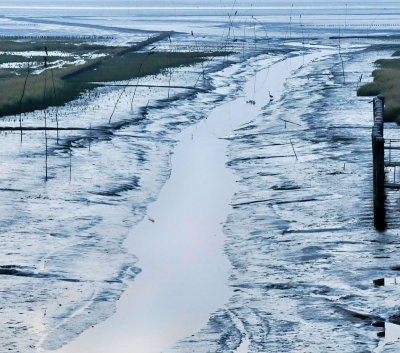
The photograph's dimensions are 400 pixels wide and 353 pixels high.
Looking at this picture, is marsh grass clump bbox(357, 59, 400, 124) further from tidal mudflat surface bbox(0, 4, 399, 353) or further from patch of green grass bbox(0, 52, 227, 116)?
patch of green grass bbox(0, 52, 227, 116)

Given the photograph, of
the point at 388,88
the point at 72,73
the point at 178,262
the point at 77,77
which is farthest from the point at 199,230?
the point at 72,73

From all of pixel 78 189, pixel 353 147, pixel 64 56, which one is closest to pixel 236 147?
pixel 353 147

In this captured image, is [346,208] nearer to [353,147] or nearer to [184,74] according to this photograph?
[353,147]

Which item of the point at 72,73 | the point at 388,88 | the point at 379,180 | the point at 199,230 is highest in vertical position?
the point at 379,180

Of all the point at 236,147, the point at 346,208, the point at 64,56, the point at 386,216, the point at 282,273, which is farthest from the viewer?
the point at 64,56

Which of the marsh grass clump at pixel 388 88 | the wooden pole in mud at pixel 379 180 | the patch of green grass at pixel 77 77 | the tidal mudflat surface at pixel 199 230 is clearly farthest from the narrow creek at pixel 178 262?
the patch of green grass at pixel 77 77

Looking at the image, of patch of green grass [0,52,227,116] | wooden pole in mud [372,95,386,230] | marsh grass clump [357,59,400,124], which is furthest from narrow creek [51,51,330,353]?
patch of green grass [0,52,227,116]

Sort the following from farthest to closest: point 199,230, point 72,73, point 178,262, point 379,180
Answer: point 72,73 < point 199,230 < point 379,180 < point 178,262

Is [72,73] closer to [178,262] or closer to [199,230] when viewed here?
[199,230]
